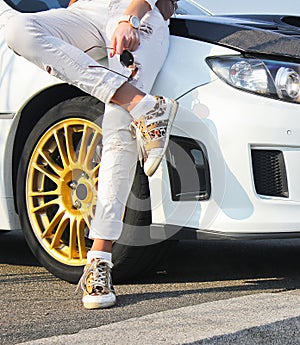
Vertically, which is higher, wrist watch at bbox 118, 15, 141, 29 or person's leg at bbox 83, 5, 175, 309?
wrist watch at bbox 118, 15, 141, 29

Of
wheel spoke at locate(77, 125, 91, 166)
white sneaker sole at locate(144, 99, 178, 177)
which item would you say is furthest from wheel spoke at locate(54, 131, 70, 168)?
white sneaker sole at locate(144, 99, 178, 177)

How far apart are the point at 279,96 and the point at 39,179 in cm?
132

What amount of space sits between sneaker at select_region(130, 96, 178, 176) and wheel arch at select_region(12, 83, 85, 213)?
651 millimetres

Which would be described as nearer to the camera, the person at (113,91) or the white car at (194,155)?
the person at (113,91)

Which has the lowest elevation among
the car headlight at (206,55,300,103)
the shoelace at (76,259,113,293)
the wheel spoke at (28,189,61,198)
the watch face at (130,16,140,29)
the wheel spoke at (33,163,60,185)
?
the shoelace at (76,259,113,293)

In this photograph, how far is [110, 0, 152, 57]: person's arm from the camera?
403 cm

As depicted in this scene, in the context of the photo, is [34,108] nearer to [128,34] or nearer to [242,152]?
[128,34]

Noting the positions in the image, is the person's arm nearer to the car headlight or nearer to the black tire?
the car headlight

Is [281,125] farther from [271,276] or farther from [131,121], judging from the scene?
[271,276]

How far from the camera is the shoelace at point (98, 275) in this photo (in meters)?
3.92

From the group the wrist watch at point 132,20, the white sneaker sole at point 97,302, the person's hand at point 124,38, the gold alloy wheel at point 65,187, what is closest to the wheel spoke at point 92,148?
the gold alloy wheel at point 65,187

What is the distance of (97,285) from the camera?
390 cm

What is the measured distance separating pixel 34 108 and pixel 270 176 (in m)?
1.31

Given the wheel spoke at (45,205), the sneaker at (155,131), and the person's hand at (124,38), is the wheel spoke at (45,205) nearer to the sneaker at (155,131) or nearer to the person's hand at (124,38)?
the sneaker at (155,131)
